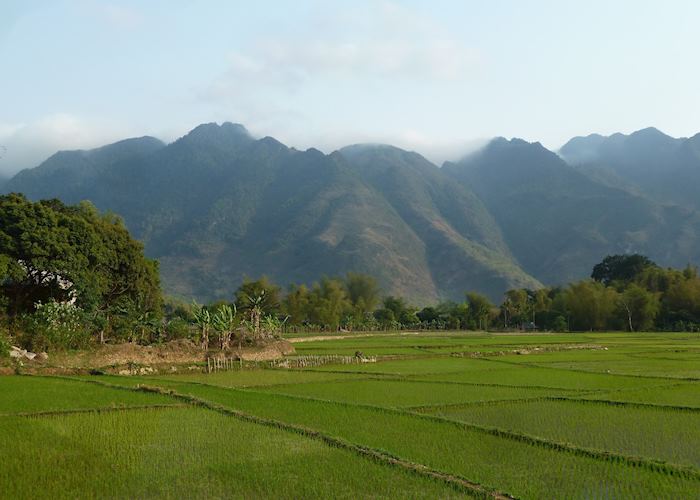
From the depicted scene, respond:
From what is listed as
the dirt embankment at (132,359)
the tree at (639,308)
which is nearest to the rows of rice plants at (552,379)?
the dirt embankment at (132,359)

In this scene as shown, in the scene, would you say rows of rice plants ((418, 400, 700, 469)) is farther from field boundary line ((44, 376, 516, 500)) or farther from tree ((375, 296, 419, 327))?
tree ((375, 296, 419, 327))

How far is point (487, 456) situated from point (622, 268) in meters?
82.0

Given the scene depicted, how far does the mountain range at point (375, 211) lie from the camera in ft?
413

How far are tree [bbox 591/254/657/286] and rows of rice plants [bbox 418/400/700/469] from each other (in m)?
70.0

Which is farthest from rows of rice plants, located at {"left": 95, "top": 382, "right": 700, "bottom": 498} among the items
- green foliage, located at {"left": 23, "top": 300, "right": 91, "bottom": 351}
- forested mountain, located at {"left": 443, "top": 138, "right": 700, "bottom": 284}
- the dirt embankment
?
forested mountain, located at {"left": 443, "top": 138, "right": 700, "bottom": 284}

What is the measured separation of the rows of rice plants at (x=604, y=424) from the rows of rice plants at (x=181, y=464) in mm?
4137

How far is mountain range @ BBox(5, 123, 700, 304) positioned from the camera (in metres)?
126

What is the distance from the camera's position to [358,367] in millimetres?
25672

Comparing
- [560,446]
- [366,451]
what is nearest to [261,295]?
[366,451]

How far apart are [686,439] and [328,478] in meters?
6.89

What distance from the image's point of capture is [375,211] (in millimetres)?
147750

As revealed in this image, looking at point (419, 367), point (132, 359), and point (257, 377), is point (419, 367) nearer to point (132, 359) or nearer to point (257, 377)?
point (257, 377)

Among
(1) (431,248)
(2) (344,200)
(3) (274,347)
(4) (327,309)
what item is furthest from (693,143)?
(3) (274,347)

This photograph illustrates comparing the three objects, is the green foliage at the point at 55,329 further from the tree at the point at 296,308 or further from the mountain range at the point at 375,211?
the mountain range at the point at 375,211
